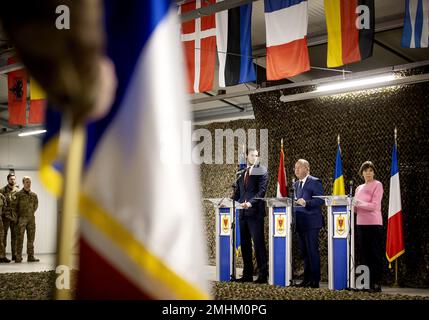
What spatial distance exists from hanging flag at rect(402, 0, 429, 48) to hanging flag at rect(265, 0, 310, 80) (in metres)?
1.10

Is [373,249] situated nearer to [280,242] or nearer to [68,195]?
[280,242]

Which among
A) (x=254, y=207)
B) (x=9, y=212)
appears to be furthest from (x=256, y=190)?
(x=9, y=212)

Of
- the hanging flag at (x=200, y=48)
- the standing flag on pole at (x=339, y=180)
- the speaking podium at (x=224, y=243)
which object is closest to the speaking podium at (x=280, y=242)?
the speaking podium at (x=224, y=243)

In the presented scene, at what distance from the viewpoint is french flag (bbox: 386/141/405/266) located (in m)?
6.57

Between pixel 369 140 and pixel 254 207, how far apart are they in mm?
1922

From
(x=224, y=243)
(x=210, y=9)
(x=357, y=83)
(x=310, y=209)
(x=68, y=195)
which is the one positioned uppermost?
(x=210, y=9)

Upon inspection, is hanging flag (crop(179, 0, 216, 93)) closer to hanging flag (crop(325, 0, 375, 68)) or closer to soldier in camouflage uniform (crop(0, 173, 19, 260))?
hanging flag (crop(325, 0, 375, 68))

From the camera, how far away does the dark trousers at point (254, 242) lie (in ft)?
22.4

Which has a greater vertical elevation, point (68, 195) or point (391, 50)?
point (391, 50)

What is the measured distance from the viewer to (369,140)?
24.5 feet

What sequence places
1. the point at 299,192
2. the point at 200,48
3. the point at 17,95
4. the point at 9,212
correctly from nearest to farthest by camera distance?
the point at 299,192
the point at 200,48
the point at 17,95
the point at 9,212

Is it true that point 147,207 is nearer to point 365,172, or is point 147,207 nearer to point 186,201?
point 186,201

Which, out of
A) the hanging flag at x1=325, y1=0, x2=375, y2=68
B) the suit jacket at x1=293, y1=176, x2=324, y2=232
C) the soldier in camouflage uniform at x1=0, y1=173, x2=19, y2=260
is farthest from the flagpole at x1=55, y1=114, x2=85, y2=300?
the soldier in camouflage uniform at x1=0, y1=173, x2=19, y2=260

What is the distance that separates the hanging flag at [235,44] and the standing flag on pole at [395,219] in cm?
201
